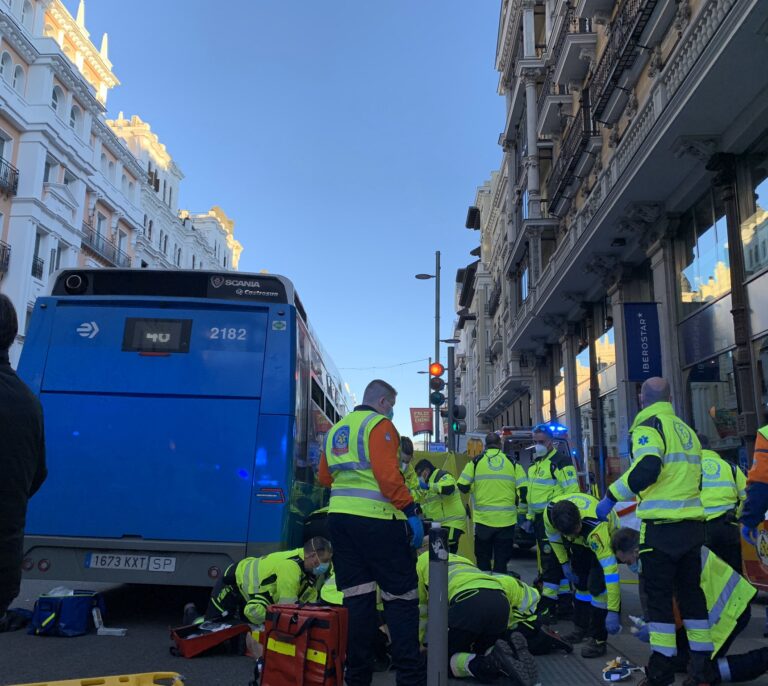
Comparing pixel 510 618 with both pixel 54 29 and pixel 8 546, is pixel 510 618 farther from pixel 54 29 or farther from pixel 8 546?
pixel 54 29

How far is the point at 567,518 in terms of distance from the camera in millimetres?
5902

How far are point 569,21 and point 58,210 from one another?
2262cm

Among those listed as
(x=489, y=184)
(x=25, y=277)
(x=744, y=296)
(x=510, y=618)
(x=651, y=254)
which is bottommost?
(x=510, y=618)

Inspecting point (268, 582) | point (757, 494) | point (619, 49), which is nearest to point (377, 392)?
point (268, 582)

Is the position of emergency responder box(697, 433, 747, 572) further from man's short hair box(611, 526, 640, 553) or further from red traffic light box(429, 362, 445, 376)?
red traffic light box(429, 362, 445, 376)

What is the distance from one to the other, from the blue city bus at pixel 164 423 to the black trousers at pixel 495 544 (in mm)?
2398

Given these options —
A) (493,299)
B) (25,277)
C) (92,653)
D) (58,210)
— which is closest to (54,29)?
(58,210)

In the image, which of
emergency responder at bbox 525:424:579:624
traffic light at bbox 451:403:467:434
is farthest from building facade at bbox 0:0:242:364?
emergency responder at bbox 525:424:579:624

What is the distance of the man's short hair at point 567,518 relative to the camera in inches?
233

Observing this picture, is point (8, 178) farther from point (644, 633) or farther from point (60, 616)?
point (644, 633)

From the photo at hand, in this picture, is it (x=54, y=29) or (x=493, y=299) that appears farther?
(x=493, y=299)

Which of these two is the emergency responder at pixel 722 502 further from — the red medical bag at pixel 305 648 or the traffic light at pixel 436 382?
the traffic light at pixel 436 382

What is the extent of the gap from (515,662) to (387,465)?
1.57 m

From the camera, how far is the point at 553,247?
25734 mm
